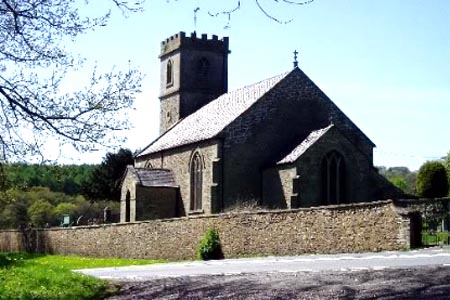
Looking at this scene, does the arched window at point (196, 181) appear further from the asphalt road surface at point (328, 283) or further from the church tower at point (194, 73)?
the asphalt road surface at point (328, 283)

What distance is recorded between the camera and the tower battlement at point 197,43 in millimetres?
57875

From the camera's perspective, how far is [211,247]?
29750 millimetres

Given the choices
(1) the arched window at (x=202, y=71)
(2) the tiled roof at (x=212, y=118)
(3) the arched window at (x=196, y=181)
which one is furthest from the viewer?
(1) the arched window at (x=202, y=71)

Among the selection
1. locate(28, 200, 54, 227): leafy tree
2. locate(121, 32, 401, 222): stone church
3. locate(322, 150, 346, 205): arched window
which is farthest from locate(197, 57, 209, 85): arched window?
locate(28, 200, 54, 227): leafy tree

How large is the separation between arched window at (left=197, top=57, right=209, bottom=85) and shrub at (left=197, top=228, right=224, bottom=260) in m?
29.6

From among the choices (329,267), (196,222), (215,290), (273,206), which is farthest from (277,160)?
(215,290)

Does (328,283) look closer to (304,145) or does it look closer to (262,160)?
(304,145)

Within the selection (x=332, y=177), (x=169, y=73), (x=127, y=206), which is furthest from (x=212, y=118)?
(x=169, y=73)

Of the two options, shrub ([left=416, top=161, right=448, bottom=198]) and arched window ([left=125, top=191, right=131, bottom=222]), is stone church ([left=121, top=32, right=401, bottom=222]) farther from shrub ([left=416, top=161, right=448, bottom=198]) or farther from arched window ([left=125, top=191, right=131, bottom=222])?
shrub ([left=416, top=161, right=448, bottom=198])

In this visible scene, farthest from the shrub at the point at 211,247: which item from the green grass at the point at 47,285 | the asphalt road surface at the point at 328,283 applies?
the green grass at the point at 47,285

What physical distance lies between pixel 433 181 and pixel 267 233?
2402cm

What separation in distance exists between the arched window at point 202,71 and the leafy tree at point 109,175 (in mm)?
16133

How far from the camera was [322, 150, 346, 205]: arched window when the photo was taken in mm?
39125

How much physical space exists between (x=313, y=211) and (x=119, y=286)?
1007cm
